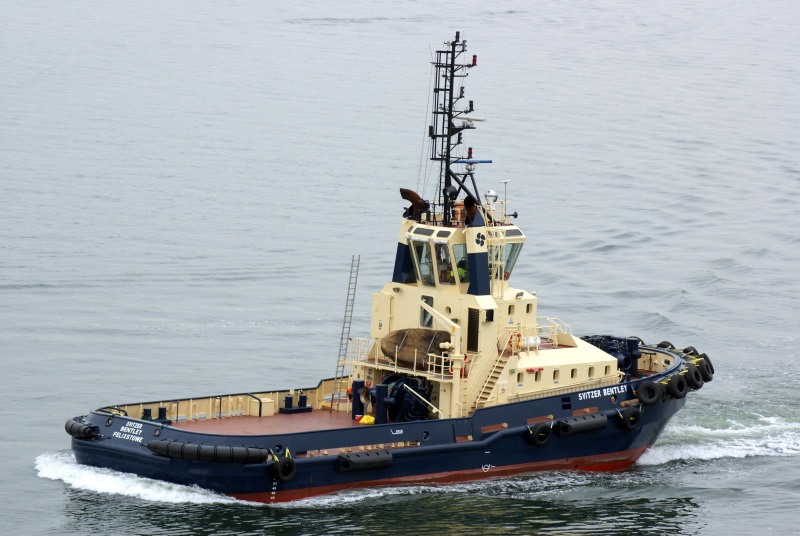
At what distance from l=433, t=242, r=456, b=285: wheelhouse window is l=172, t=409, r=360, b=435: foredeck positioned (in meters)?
2.60

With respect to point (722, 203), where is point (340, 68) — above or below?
above

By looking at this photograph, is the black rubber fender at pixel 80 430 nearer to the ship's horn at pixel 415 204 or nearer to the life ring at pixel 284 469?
the life ring at pixel 284 469

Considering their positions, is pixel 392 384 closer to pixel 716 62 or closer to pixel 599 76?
pixel 599 76

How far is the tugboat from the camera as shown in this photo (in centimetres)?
1705

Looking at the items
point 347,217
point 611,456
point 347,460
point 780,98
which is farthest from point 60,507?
point 780,98

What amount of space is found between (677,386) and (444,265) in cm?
443

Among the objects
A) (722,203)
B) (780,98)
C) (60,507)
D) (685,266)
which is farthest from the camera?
(780,98)

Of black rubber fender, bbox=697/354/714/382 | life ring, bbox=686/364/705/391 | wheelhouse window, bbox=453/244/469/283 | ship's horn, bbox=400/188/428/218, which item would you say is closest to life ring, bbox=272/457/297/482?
wheelhouse window, bbox=453/244/469/283

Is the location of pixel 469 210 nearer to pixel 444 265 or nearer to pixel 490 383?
pixel 444 265

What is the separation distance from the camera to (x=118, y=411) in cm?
1802

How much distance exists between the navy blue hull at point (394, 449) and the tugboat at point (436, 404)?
0.07 feet

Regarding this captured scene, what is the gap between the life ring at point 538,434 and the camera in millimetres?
18500

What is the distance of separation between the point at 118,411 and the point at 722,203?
25554 millimetres

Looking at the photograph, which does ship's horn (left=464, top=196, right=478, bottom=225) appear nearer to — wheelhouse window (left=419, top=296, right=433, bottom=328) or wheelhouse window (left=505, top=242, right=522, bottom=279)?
wheelhouse window (left=505, top=242, right=522, bottom=279)
